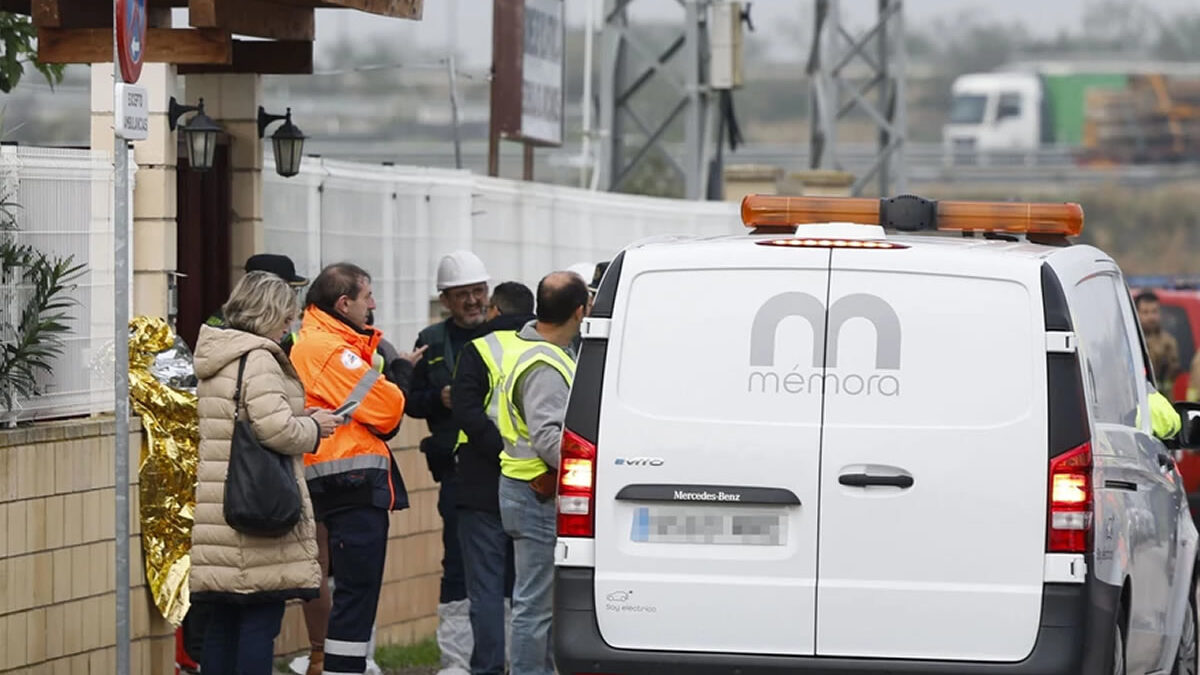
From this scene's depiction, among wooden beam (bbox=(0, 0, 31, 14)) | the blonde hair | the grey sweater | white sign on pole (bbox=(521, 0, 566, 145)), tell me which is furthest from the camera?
white sign on pole (bbox=(521, 0, 566, 145))

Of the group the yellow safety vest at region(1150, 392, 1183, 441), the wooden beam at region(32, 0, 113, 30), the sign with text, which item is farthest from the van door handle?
the sign with text

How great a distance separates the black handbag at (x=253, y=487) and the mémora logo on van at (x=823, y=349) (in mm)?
1889

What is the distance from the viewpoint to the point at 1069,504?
7.00m

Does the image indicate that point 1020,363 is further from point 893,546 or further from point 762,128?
point 762,128

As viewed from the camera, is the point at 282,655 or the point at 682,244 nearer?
the point at 682,244

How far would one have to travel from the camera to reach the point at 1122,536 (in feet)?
24.7

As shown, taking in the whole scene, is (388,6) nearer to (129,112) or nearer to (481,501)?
(481,501)

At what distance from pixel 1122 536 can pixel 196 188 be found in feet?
17.1

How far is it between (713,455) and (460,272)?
403cm

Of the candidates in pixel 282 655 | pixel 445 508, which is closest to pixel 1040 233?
pixel 445 508

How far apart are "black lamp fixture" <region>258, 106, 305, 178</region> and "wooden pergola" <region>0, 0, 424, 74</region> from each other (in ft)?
2.01

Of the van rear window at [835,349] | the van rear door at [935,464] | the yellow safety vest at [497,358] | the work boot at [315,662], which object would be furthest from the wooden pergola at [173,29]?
the van rear door at [935,464]

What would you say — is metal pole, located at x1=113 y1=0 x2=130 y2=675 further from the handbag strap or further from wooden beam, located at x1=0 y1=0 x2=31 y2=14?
wooden beam, located at x1=0 y1=0 x2=31 y2=14

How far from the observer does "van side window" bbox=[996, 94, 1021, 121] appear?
247 feet
